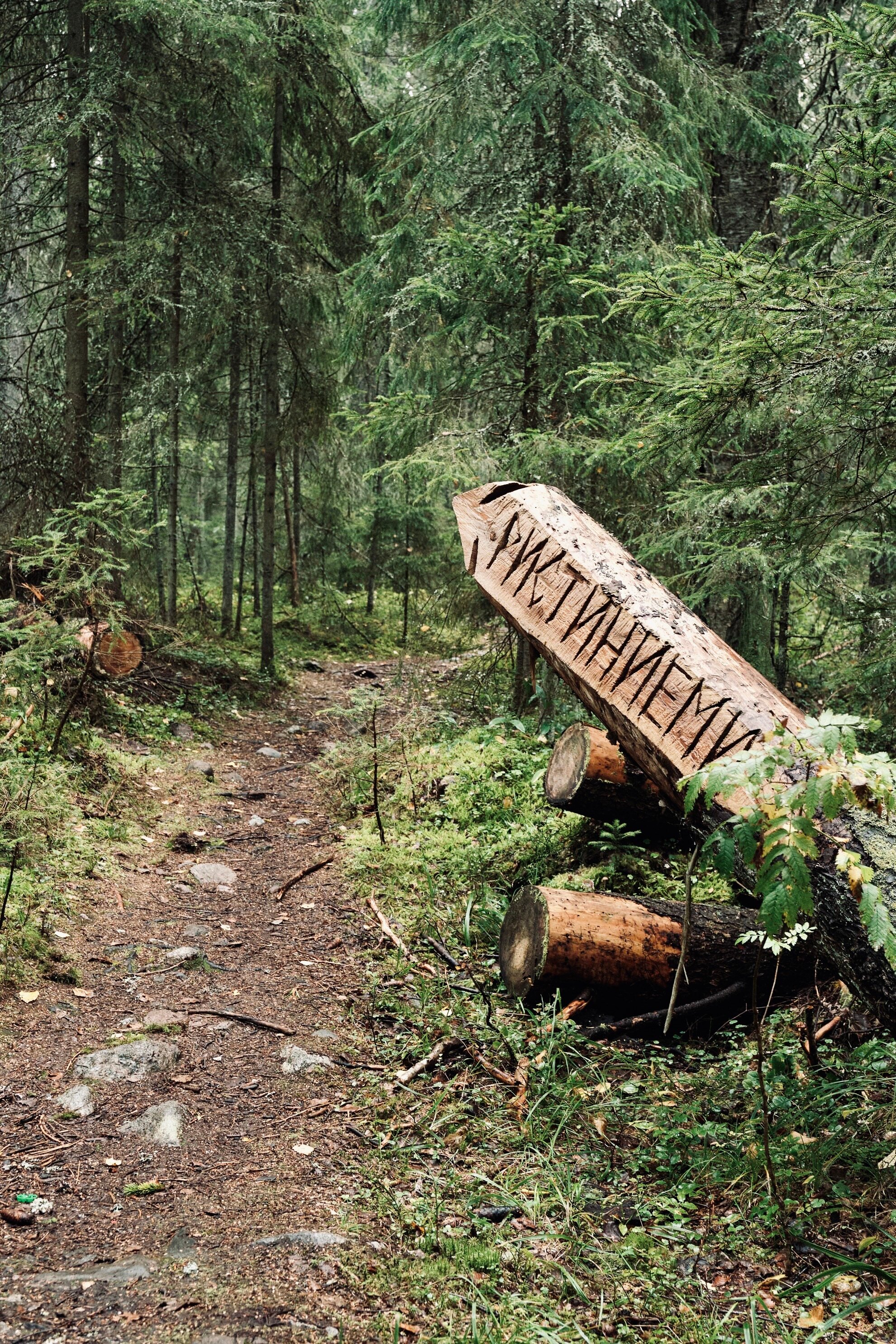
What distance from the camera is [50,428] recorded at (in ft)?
29.8

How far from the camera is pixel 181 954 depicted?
498 cm

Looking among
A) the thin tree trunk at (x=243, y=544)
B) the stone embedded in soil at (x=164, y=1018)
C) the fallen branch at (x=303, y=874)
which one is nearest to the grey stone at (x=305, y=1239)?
the stone embedded in soil at (x=164, y=1018)

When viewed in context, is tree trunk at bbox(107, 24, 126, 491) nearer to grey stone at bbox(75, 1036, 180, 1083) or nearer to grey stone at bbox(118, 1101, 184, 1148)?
grey stone at bbox(75, 1036, 180, 1083)

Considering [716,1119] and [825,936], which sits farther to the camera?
[716,1119]

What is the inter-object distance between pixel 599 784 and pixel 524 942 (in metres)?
1.04

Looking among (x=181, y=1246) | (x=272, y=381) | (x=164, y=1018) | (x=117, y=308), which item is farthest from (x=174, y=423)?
(x=181, y=1246)

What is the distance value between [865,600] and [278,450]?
28.1ft

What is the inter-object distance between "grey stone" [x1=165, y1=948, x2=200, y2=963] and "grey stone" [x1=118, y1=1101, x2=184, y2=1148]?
4.43 ft

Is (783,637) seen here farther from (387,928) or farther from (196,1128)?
(196,1128)

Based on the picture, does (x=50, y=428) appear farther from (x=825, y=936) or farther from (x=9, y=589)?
(x=825, y=936)

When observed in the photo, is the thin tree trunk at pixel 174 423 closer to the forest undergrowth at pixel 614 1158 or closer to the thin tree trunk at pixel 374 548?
the thin tree trunk at pixel 374 548

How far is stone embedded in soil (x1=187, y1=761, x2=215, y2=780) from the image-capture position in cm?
835

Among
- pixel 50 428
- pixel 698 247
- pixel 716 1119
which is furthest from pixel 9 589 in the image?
pixel 716 1119

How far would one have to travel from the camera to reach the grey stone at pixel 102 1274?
254cm
